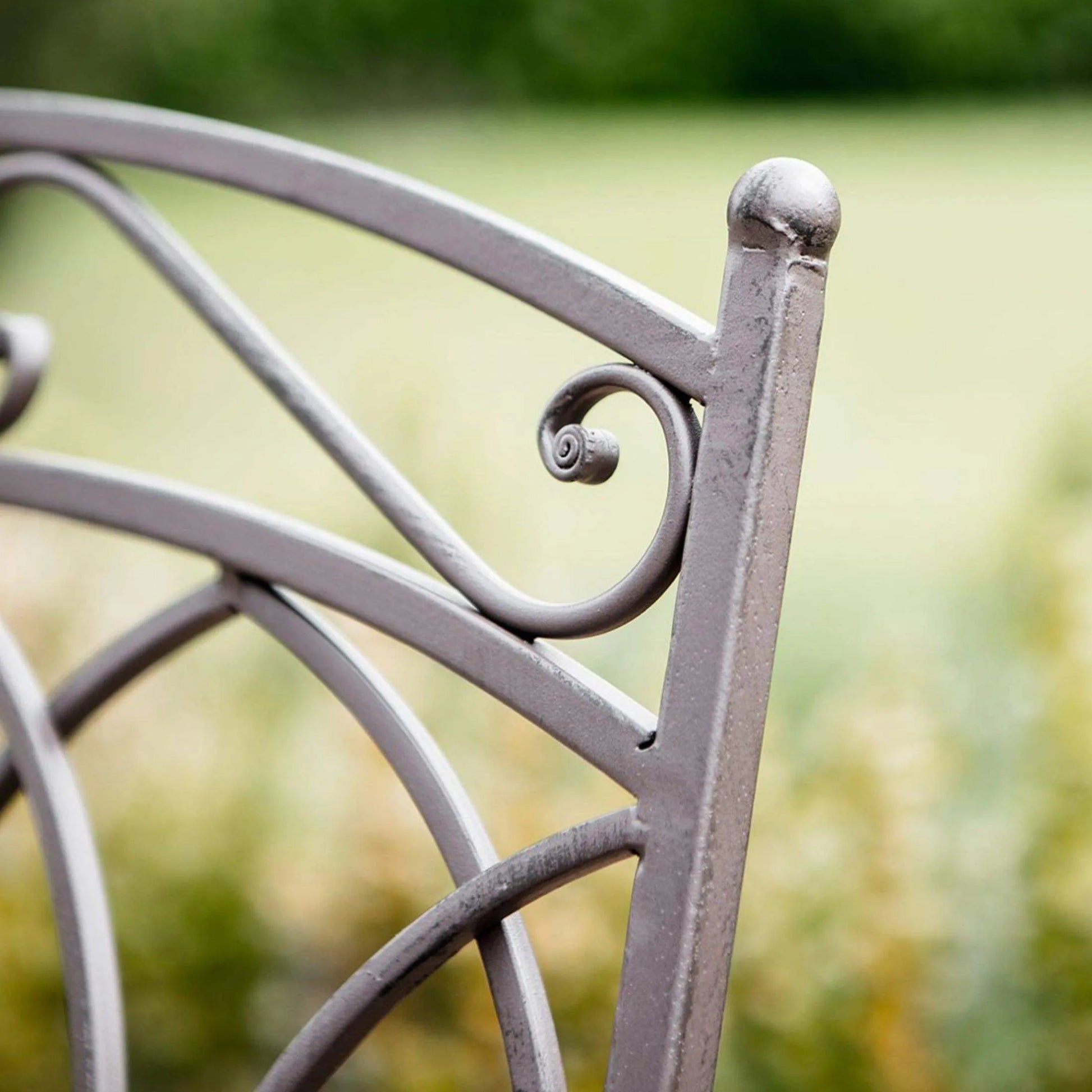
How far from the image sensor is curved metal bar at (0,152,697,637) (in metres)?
0.27

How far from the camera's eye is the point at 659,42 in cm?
335

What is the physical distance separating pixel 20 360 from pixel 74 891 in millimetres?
184

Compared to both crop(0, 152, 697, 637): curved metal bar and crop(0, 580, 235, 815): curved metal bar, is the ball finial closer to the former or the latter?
crop(0, 152, 697, 637): curved metal bar

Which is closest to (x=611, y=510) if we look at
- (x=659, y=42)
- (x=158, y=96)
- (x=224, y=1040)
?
(x=224, y=1040)

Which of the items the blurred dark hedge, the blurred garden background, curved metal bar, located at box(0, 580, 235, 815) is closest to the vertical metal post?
curved metal bar, located at box(0, 580, 235, 815)

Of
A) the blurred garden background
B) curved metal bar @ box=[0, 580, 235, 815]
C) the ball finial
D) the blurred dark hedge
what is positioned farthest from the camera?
the blurred dark hedge

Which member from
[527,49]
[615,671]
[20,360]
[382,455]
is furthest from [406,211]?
[527,49]

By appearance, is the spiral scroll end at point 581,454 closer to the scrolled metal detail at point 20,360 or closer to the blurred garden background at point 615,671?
the scrolled metal detail at point 20,360

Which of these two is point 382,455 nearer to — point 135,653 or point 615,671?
point 135,653

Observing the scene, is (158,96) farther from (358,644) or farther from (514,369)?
(358,644)

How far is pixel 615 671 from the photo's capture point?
1197 mm

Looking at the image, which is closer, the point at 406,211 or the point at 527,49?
the point at 406,211

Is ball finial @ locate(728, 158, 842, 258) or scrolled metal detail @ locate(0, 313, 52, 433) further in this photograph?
scrolled metal detail @ locate(0, 313, 52, 433)

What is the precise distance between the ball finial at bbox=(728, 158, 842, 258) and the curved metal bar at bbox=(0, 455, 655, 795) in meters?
0.10
